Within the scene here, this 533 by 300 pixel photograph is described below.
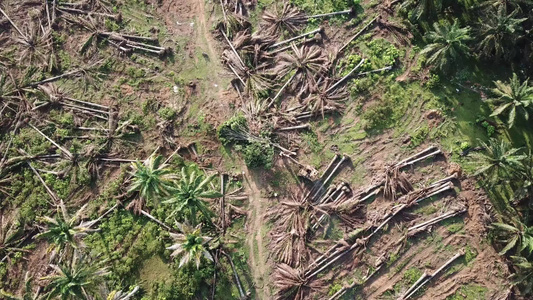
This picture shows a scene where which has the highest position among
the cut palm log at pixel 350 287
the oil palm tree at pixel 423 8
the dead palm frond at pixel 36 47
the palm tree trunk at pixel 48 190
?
the oil palm tree at pixel 423 8

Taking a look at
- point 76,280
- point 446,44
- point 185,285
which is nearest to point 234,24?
point 446,44

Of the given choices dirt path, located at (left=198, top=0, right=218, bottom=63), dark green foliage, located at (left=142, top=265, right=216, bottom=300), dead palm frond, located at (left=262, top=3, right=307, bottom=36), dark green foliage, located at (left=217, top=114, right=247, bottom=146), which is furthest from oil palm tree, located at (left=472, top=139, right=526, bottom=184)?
dirt path, located at (left=198, top=0, right=218, bottom=63)

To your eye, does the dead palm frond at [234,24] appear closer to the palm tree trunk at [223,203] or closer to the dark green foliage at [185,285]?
the palm tree trunk at [223,203]

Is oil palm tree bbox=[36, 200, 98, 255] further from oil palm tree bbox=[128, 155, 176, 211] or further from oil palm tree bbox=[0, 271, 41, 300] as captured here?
oil palm tree bbox=[128, 155, 176, 211]

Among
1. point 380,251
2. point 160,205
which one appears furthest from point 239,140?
point 380,251

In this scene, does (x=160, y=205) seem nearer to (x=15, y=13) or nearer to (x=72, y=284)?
(x=72, y=284)

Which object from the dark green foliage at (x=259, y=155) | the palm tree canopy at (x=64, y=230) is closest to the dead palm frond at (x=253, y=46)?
the dark green foliage at (x=259, y=155)
